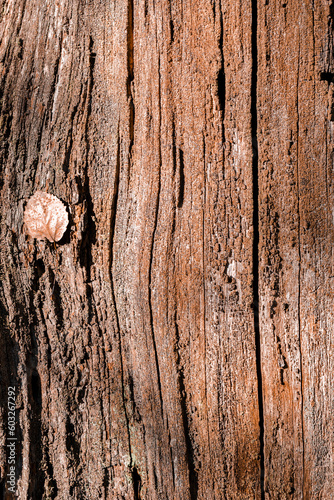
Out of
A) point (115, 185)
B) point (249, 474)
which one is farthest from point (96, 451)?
point (115, 185)

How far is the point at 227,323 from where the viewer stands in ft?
4.31

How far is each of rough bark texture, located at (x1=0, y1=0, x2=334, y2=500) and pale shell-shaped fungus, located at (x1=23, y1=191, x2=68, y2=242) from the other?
0.13ft

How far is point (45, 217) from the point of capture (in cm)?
147

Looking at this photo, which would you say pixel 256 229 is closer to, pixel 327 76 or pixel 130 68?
pixel 327 76

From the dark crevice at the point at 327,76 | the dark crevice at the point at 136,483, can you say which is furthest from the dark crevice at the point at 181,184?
the dark crevice at the point at 136,483

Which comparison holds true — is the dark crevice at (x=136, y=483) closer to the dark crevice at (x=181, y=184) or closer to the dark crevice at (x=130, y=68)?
the dark crevice at (x=181, y=184)

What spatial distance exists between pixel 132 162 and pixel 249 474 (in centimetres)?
117

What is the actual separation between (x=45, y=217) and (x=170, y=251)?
1.66ft

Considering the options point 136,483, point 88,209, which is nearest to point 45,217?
point 88,209

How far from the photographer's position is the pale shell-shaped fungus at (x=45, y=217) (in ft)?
4.74

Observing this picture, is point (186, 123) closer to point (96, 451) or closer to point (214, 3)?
point (214, 3)

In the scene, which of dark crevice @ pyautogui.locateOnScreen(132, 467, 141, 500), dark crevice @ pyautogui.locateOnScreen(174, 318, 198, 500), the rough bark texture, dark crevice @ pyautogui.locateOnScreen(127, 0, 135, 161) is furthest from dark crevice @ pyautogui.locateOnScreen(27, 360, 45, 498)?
dark crevice @ pyautogui.locateOnScreen(127, 0, 135, 161)

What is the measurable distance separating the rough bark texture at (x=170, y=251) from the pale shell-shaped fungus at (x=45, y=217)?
4 centimetres

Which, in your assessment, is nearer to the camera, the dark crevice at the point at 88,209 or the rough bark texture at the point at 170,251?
the rough bark texture at the point at 170,251
